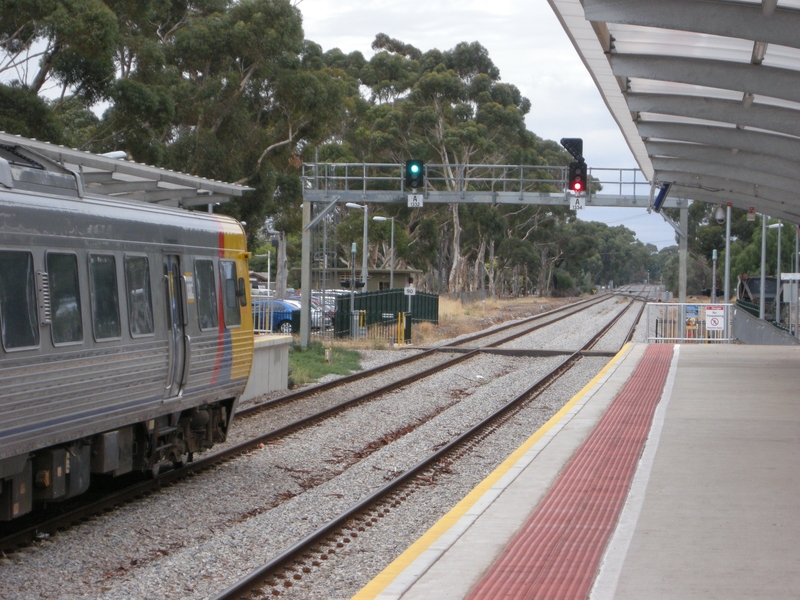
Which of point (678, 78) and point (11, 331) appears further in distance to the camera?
point (678, 78)

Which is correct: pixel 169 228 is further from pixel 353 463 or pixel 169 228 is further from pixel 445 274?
pixel 445 274

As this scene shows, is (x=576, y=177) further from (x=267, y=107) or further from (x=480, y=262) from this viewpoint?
(x=480, y=262)

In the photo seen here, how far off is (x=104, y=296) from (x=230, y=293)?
2831 mm

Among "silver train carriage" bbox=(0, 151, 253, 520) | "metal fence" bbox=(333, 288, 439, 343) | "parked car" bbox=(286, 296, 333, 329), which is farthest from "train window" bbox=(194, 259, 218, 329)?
"parked car" bbox=(286, 296, 333, 329)

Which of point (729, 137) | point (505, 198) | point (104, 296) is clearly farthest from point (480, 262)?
point (104, 296)

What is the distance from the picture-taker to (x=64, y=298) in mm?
8031

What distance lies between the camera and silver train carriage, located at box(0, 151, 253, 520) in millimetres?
7418

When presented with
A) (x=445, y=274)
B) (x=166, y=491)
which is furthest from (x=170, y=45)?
(x=445, y=274)

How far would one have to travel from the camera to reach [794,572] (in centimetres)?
605

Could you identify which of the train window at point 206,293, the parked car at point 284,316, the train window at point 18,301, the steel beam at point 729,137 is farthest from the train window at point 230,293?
the parked car at point 284,316

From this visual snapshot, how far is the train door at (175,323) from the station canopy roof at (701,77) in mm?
4984

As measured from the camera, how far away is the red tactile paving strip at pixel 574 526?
234 inches

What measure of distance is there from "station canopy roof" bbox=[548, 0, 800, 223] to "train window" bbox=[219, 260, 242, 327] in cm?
469

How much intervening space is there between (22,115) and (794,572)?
79.5 ft
